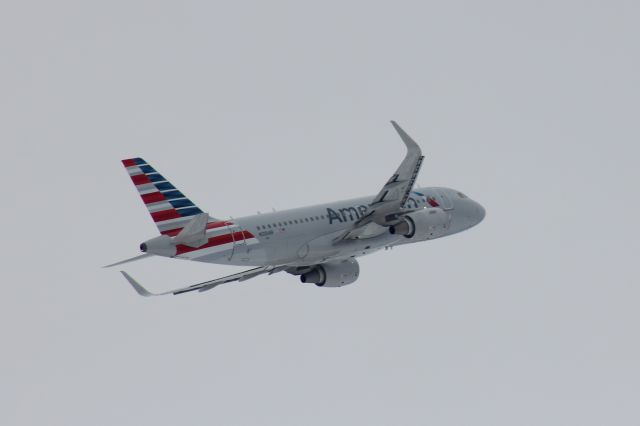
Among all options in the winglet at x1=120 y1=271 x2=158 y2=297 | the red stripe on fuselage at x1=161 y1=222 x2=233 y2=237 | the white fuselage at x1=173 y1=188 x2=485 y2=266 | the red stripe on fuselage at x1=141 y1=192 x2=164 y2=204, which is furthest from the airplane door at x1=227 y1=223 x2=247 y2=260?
the winglet at x1=120 y1=271 x2=158 y2=297

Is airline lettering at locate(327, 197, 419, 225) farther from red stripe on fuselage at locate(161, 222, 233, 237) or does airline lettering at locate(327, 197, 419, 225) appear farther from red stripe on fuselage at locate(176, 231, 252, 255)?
red stripe on fuselage at locate(161, 222, 233, 237)

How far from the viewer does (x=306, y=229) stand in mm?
80250

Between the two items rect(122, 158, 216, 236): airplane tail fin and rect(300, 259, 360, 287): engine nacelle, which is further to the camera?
rect(300, 259, 360, 287): engine nacelle

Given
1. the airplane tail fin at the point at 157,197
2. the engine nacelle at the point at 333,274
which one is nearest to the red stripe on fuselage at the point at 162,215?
the airplane tail fin at the point at 157,197

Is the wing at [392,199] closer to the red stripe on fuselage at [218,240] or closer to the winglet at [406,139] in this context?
the winglet at [406,139]

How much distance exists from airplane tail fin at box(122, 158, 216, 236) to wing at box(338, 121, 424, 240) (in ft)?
35.9

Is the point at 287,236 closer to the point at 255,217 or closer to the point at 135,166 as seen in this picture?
the point at 255,217

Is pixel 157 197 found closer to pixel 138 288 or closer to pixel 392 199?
pixel 138 288

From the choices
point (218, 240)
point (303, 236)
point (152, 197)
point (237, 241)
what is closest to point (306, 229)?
point (303, 236)

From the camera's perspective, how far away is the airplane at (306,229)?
74.8m

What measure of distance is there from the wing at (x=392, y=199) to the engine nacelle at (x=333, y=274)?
4.99 metres

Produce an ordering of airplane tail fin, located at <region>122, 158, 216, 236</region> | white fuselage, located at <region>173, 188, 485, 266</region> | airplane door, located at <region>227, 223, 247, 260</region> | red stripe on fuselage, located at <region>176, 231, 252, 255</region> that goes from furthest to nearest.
Result: airplane door, located at <region>227, 223, 247, 260</region> → white fuselage, located at <region>173, 188, 485, 266</region> → airplane tail fin, located at <region>122, 158, 216, 236</region> → red stripe on fuselage, located at <region>176, 231, 252, 255</region>

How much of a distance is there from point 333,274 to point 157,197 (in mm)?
15833

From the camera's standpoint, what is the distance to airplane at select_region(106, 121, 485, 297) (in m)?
74.8
